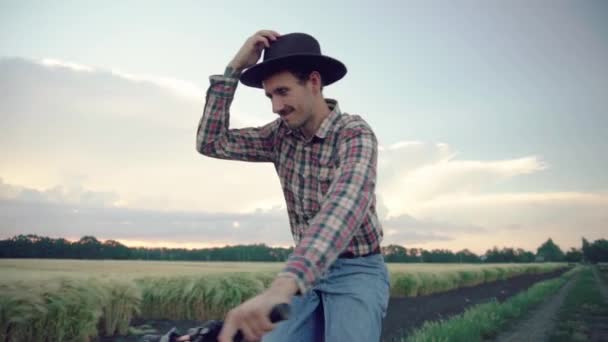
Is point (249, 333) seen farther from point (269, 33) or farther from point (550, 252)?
point (550, 252)

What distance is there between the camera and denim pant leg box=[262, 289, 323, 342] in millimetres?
2143

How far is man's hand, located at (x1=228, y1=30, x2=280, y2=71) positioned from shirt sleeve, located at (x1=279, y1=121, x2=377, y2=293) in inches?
28.1

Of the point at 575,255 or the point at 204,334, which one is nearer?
the point at 204,334

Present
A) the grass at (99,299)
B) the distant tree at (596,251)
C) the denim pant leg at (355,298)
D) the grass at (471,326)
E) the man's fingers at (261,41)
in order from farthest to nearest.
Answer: the distant tree at (596,251)
the grass at (471,326)
the grass at (99,299)
the man's fingers at (261,41)
the denim pant leg at (355,298)

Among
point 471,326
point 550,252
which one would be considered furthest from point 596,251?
point 471,326

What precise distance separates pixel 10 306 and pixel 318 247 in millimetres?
5470

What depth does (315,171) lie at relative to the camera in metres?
2.27

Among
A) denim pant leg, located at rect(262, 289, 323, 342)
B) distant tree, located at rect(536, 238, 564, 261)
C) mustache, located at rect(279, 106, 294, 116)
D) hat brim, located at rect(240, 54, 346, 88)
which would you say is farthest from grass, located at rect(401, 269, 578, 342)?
distant tree, located at rect(536, 238, 564, 261)

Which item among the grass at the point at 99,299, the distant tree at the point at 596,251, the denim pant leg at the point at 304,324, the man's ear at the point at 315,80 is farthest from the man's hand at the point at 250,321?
the distant tree at the point at 596,251

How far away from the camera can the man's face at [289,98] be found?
2.12 metres

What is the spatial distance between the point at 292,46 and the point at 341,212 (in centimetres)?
101

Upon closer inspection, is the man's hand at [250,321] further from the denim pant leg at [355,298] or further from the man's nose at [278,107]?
the man's nose at [278,107]

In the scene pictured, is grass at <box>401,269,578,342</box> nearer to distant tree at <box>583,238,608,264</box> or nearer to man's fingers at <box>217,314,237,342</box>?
man's fingers at <box>217,314,237,342</box>

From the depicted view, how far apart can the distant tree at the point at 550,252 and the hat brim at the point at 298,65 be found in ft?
540
